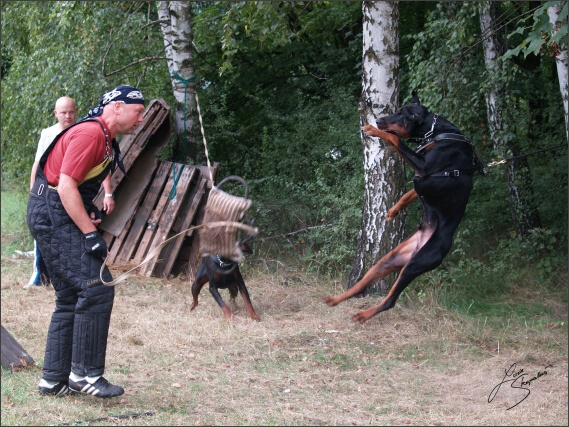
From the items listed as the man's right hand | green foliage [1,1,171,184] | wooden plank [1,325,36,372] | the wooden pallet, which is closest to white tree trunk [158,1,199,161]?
the wooden pallet

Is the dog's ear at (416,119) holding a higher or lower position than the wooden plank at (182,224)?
higher

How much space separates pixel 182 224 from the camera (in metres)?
8.67

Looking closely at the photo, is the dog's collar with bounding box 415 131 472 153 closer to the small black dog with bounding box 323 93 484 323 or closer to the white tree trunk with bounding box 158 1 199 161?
the small black dog with bounding box 323 93 484 323

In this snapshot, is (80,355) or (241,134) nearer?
(80,355)

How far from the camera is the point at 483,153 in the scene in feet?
28.9

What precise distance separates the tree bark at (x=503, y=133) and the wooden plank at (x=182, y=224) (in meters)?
3.62

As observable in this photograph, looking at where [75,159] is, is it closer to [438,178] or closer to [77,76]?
[438,178]

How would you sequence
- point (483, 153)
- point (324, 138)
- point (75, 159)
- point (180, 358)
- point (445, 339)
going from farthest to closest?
point (324, 138) → point (483, 153) → point (445, 339) → point (180, 358) → point (75, 159)

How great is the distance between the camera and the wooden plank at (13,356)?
5.10m

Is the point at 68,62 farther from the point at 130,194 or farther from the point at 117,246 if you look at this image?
the point at 117,246

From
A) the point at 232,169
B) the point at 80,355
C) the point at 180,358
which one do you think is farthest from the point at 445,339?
the point at 232,169

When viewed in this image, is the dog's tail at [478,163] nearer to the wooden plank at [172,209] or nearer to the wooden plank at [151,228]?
the wooden plank at [172,209]

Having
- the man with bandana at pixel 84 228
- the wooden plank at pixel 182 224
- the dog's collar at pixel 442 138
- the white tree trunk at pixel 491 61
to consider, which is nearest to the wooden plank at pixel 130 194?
the wooden plank at pixel 182 224

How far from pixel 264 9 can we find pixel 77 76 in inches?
104
